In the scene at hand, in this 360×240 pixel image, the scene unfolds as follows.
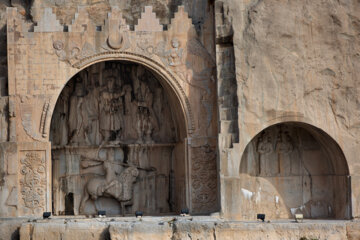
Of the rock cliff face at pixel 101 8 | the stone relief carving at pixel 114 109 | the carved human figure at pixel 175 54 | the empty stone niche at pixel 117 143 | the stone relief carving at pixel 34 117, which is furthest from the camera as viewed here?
the rock cliff face at pixel 101 8

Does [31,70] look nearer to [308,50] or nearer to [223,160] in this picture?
[223,160]

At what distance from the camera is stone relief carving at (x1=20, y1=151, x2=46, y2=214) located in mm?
17312

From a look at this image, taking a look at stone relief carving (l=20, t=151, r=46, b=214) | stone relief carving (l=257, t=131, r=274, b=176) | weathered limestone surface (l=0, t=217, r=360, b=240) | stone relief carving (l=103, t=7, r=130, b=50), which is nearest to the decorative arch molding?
stone relief carving (l=103, t=7, r=130, b=50)

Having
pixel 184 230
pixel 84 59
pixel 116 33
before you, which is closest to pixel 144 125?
pixel 84 59

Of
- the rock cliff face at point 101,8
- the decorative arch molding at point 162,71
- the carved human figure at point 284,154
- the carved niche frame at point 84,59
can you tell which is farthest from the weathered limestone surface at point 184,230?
the rock cliff face at point 101,8

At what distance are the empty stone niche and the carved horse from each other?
0.09ft

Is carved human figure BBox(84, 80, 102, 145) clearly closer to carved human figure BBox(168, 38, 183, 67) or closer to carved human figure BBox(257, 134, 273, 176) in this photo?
carved human figure BBox(168, 38, 183, 67)

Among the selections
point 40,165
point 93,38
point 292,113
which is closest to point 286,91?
point 292,113

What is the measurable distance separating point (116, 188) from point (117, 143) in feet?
4.11

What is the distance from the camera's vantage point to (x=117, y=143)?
19.1 meters

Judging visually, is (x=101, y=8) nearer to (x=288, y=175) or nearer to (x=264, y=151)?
(x=264, y=151)

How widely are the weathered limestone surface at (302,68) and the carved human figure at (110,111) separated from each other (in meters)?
3.82

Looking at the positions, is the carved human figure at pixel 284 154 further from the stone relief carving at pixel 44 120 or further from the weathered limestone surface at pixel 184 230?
the stone relief carving at pixel 44 120

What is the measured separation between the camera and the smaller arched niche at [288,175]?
60.3ft
